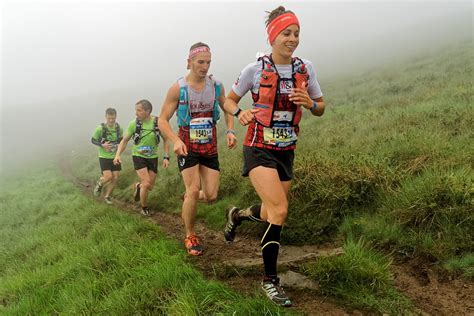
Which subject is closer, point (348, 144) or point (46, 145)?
Result: point (348, 144)

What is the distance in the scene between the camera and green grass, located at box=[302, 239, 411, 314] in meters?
3.70

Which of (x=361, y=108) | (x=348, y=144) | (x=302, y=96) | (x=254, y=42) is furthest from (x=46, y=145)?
(x=254, y=42)

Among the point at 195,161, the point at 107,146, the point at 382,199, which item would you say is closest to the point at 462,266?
the point at 382,199

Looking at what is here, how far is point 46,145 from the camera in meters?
41.2

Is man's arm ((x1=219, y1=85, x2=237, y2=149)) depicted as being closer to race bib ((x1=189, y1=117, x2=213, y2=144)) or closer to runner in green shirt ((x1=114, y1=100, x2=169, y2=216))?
race bib ((x1=189, y1=117, x2=213, y2=144))

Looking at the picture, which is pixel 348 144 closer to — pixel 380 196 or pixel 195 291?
pixel 380 196

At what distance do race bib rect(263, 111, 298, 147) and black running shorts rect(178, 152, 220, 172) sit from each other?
6.00 ft

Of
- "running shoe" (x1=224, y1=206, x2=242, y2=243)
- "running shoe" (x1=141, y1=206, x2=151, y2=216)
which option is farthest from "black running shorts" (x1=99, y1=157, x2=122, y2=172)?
"running shoe" (x1=224, y1=206, x2=242, y2=243)

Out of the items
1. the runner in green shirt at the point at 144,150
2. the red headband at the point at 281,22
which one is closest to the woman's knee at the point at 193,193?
the red headband at the point at 281,22

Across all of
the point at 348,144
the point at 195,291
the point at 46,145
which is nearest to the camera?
the point at 195,291

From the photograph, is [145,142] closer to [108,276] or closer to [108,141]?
[108,141]

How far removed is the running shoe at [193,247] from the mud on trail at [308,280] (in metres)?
0.09

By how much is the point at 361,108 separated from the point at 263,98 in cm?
1040

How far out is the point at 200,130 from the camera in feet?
19.3
